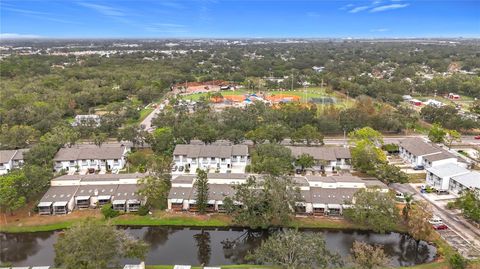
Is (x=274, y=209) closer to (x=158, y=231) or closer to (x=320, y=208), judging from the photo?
(x=320, y=208)

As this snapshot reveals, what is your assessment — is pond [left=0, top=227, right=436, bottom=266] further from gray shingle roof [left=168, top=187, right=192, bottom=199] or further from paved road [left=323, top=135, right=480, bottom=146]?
paved road [left=323, top=135, right=480, bottom=146]

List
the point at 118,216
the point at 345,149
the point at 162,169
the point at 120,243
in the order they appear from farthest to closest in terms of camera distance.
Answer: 1. the point at 345,149
2. the point at 162,169
3. the point at 118,216
4. the point at 120,243

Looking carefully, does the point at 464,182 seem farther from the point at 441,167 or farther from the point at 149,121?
the point at 149,121

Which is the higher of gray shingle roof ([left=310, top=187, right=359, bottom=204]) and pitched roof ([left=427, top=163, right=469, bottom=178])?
pitched roof ([left=427, top=163, right=469, bottom=178])

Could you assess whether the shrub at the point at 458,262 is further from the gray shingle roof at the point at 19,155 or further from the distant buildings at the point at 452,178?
the gray shingle roof at the point at 19,155

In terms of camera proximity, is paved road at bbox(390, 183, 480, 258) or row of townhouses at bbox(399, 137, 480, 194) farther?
row of townhouses at bbox(399, 137, 480, 194)

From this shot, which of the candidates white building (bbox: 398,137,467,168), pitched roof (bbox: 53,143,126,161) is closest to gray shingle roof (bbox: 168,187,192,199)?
pitched roof (bbox: 53,143,126,161)

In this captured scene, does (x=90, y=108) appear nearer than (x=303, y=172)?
No

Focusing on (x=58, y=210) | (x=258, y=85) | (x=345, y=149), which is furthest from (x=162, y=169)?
(x=258, y=85)
